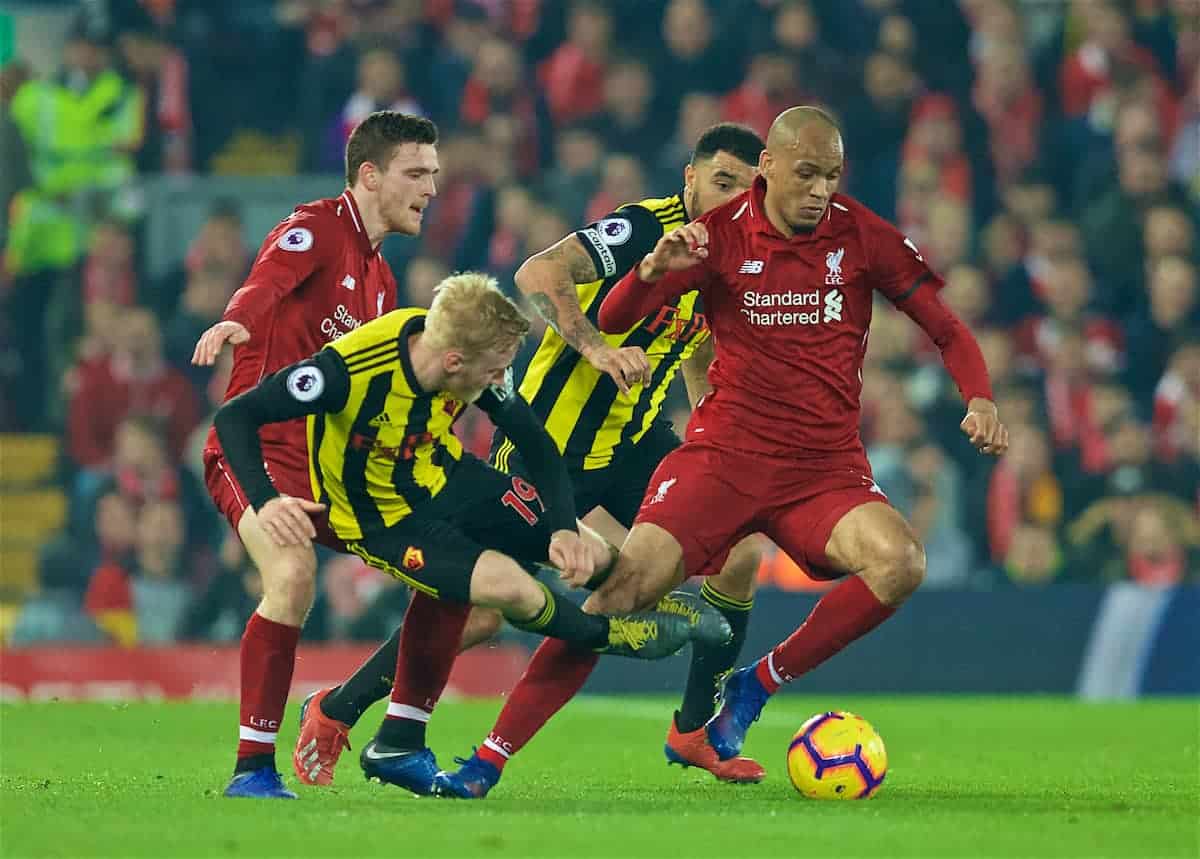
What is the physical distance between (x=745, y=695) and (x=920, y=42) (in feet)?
34.8

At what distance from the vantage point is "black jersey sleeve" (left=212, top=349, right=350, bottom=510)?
7.42 meters

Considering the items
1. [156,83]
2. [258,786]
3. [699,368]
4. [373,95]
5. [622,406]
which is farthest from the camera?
[156,83]

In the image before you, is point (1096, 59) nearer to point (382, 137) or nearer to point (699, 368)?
point (699, 368)

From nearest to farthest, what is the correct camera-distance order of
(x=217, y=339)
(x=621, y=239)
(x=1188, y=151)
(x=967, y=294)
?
1. (x=217, y=339)
2. (x=621, y=239)
3. (x=967, y=294)
4. (x=1188, y=151)

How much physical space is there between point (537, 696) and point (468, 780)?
41 centimetres

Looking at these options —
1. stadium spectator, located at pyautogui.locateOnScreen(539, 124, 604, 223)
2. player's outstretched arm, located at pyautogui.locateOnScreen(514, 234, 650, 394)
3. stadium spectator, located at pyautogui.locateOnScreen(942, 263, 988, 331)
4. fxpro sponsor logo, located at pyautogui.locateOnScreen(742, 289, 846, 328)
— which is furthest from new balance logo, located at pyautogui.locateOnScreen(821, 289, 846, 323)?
stadium spectator, located at pyautogui.locateOnScreen(539, 124, 604, 223)

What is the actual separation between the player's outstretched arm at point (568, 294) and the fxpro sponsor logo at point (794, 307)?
456mm

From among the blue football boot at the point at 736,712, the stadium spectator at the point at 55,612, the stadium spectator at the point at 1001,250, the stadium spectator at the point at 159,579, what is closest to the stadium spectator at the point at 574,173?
the stadium spectator at the point at 1001,250

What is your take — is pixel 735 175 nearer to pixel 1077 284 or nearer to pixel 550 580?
pixel 550 580

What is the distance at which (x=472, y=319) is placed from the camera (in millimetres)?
7477

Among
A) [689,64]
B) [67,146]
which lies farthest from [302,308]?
[689,64]

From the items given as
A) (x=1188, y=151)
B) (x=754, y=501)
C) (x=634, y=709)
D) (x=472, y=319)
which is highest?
(x=1188, y=151)

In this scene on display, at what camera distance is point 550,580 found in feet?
48.2

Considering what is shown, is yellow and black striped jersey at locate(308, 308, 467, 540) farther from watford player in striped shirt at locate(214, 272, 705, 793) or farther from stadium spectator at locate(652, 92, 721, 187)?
stadium spectator at locate(652, 92, 721, 187)
